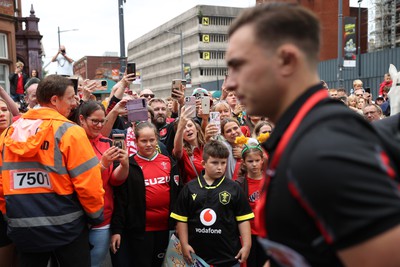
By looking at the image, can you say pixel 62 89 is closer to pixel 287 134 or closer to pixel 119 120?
pixel 119 120

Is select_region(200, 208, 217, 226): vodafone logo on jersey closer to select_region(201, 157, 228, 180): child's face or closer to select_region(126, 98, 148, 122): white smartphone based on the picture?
select_region(201, 157, 228, 180): child's face

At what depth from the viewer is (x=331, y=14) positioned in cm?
5572

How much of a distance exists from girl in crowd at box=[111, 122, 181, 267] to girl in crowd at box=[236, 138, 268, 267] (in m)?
0.78

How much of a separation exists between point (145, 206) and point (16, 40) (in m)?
24.4

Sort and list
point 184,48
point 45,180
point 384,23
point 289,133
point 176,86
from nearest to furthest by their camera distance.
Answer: point 289,133 → point 45,180 → point 176,86 → point 384,23 → point 184,48

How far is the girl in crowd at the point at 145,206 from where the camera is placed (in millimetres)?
4305

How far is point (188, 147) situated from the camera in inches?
206

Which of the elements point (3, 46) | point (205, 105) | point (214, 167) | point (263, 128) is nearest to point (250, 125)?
point (205, 105)

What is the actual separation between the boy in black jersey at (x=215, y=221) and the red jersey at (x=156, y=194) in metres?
0.26

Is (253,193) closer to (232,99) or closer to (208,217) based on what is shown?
(208,217)

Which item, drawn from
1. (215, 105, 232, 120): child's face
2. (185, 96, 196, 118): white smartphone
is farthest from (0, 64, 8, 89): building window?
(185, 96, 196, 118): white smartphone

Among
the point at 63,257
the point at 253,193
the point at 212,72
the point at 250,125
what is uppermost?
the point at 212,72

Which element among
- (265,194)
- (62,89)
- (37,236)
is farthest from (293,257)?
(62,89)

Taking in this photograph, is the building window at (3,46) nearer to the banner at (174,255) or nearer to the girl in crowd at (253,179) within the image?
the girl in crowd at (253,179)
